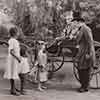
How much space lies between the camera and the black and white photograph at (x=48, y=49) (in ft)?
25.1

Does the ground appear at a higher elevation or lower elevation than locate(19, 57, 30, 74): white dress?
lower

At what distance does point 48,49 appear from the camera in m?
Answer: 9.70

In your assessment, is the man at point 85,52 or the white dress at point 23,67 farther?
the man at point 85,52

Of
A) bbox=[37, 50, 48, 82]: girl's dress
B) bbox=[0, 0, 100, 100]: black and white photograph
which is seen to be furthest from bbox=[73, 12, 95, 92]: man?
bbox=[37, 50, 48, 82]: girl's dress

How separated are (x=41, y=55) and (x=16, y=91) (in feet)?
3.70

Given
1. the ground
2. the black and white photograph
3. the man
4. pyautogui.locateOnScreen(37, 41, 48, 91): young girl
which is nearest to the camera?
the ground

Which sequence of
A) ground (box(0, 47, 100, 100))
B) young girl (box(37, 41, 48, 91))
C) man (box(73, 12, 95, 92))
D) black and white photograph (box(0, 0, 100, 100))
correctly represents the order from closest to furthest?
ground (box(0, 47, 100, 100)), black and white photograph (box(0, 0, 100, 100)), man (box(73, 12, 95, 92)), young girl (box(37, 41, 48, 91))

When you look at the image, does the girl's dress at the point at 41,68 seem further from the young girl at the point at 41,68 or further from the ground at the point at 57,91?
the ground at the point at 57,91

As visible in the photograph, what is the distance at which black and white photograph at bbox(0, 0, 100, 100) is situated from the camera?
7.64 meters

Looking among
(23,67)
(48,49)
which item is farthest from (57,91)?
(48,49)

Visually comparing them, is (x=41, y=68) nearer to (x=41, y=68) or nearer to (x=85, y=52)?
(x=41, y=68)

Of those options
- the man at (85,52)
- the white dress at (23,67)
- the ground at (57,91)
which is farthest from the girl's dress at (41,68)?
the man at (85,52)

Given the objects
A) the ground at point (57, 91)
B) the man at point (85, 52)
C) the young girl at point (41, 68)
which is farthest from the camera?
the young girl at point (41, 68)

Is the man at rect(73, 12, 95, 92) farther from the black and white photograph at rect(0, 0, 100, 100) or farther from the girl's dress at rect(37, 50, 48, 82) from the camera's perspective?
the girl's dress at rect(37, 50, 48, 82)
